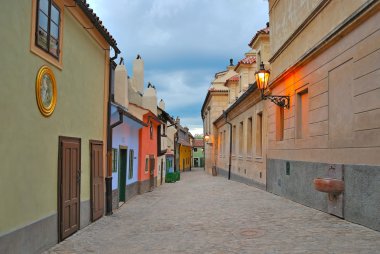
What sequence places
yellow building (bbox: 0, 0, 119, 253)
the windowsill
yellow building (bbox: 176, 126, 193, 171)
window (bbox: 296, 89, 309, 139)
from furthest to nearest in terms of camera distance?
yellow building (bbox: 176, 126, 193, 171)
window (bbox: 296, 89, 309, 139)
the windowsill
yellow building (bbox: 0, 0, 119, 253)

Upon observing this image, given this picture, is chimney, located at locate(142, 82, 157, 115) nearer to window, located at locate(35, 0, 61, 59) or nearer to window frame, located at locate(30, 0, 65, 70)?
window frame, located at locate(30, 0, 65, 70)

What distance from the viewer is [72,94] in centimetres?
874

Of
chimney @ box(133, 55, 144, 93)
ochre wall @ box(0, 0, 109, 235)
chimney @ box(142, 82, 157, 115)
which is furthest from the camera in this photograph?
chimney @ box(142, 82, 157, 115)

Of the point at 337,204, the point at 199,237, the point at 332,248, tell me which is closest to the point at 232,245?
the point at 199,237

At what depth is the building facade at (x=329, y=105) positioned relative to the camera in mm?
8008

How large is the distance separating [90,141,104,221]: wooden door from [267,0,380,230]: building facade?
570 centimetres

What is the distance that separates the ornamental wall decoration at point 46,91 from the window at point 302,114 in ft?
24.8

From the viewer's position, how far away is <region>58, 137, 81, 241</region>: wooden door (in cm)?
798

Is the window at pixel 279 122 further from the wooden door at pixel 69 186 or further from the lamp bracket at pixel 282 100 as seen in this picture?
the wooden door at pixel 69 186

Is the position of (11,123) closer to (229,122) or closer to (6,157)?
(6,157)

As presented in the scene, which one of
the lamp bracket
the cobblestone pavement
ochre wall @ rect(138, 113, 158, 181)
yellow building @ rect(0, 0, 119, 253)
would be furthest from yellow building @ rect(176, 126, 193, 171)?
yellow building @ rect(0, 0, 119, 253)

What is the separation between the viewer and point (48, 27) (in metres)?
7.27

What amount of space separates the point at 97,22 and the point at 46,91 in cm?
313

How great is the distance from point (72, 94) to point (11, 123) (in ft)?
9.82
